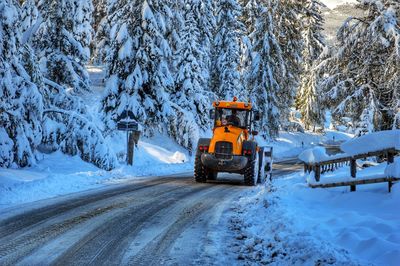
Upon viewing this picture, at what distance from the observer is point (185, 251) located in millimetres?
6113

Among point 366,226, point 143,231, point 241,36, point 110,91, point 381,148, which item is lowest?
point 143,231

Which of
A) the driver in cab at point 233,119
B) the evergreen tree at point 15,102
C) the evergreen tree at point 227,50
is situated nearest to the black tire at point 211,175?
the driver in cab at point 233,119

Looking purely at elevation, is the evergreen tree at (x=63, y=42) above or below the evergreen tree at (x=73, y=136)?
above

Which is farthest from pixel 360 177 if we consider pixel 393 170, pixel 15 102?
pixel 15 102

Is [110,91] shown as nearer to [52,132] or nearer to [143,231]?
[52,132]

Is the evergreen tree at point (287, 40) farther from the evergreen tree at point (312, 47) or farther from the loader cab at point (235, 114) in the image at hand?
the loader cab at point (235, 114)

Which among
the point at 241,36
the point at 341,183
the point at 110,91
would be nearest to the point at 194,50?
the point at 110,91

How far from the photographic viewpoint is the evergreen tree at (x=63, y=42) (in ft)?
71.1

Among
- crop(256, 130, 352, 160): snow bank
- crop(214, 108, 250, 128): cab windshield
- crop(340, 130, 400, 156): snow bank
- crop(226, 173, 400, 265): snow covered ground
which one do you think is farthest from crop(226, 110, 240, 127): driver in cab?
crop(256, 130, 352, 160): snow bank

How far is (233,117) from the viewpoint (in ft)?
51.0

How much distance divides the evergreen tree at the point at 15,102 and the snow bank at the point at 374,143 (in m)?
9.86

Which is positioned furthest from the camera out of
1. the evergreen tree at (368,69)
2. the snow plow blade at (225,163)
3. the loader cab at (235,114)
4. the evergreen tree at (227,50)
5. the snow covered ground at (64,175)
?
the evergreen tree at (227,50)

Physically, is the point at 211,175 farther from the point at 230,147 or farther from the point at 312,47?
the point at 312,47

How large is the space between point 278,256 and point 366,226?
1417 mm
